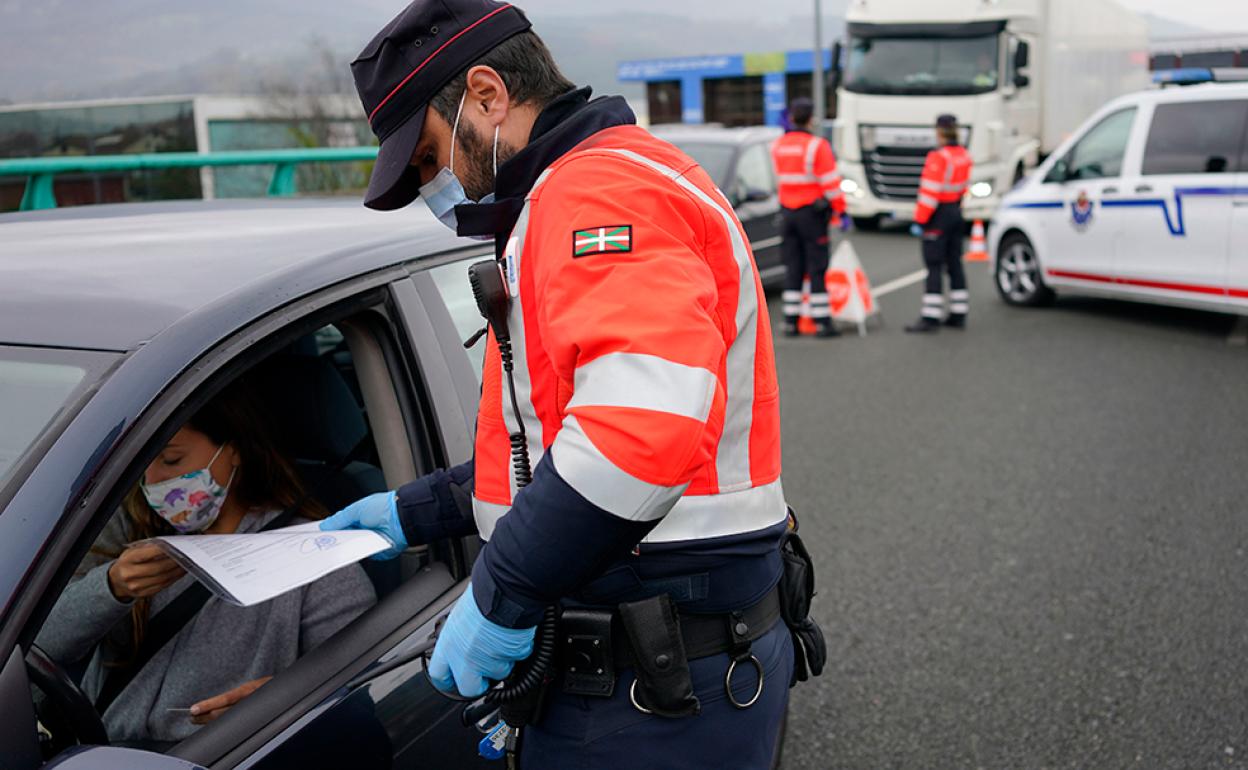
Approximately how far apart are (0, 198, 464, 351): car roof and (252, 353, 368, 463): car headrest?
364 mm

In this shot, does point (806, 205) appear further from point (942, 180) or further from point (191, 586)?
point (191, 586)

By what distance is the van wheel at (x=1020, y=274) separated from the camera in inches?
396

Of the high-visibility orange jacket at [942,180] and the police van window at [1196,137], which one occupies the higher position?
the police van window at [1196,137]

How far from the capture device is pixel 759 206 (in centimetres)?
1020

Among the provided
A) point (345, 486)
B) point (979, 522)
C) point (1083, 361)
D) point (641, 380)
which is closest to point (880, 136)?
point (1083, 361)

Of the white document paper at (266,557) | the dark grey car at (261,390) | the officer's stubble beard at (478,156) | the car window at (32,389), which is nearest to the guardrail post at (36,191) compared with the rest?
the dark grey car at (261,390)

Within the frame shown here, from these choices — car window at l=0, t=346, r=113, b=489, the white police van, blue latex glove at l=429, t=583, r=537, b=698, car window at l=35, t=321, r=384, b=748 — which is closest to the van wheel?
the white police van

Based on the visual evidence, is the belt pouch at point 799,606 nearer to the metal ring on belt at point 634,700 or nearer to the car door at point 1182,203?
the metal ring on belt at point 634,700

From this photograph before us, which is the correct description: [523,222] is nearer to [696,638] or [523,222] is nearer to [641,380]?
[641,380]

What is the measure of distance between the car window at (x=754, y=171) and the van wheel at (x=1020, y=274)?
7.14ft

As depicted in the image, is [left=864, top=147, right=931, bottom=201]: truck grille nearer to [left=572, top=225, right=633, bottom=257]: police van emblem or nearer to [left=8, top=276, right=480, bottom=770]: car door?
[left=8, top=276, right=480, bottom=770]: car door

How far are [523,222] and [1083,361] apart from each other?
7.27 meters

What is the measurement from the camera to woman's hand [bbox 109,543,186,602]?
217 cm

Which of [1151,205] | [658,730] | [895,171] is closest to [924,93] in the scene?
[895,171]
